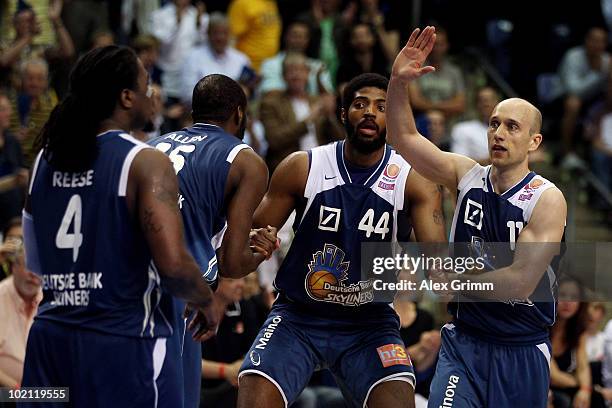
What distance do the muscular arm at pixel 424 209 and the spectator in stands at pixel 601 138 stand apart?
6.83 m

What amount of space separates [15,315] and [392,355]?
329 cm

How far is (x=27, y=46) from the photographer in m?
12.7

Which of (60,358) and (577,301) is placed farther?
(577,301)

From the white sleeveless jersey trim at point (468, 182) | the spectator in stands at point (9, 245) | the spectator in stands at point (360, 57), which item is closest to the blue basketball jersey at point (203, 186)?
the white sleeveless jersey trim at point (468, 182)

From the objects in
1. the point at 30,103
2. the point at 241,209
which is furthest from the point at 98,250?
the point at 30,103

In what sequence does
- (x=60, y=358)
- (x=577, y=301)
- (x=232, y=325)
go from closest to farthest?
(x=60, y=358) < (x=232, y=325) < (x=577, y=301)

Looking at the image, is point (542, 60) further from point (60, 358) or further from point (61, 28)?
point (60, 358)

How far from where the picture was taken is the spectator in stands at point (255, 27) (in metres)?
14.4

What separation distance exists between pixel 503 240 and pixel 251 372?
67.9 inches

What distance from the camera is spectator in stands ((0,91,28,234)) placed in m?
10.4

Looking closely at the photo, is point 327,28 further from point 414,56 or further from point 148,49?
point 414,56

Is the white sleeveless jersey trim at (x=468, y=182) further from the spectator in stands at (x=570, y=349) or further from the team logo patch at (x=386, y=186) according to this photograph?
the spectator in stands at (x=570, y=349)

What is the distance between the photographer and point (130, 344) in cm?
514

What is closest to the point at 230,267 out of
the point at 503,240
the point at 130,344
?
the point at 130,344
